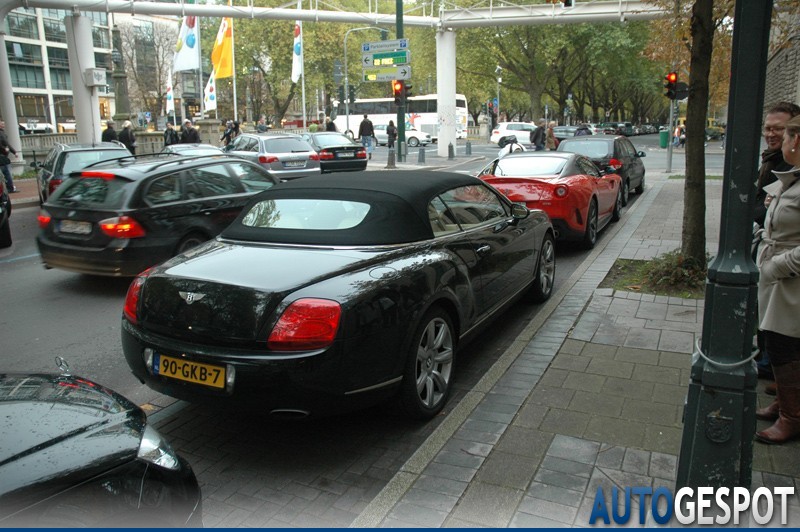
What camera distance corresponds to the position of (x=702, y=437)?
9.50ft

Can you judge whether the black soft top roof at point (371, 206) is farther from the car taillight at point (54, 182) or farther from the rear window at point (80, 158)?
the rear window at point (80, 158)

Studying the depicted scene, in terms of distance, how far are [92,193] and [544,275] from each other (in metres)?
5.43

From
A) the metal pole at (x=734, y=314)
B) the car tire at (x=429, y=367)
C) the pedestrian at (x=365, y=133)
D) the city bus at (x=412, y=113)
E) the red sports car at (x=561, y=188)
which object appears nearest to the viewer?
the metal pole at (x=734, y=314)

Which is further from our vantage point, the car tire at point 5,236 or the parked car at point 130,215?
the car tire at point 5,236

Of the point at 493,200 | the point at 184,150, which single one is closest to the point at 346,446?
the point at 493,200

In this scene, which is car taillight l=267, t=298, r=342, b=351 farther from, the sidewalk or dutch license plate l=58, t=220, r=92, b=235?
dutch license plate l=58, t=220, r=92, b=235

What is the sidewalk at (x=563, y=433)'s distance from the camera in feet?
10.5

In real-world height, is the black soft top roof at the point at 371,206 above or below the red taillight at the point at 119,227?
above

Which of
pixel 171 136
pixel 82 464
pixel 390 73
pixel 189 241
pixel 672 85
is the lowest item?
pixel 189 241

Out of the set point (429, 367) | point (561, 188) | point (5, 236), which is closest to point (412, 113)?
point (5, 236)

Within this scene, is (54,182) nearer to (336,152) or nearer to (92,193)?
(92,193)

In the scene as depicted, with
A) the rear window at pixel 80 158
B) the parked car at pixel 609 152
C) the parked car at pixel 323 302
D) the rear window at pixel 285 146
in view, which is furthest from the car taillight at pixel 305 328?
the rear window at pixel 285 146

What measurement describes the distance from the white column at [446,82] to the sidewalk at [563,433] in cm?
2672

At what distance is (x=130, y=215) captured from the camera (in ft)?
24.9
